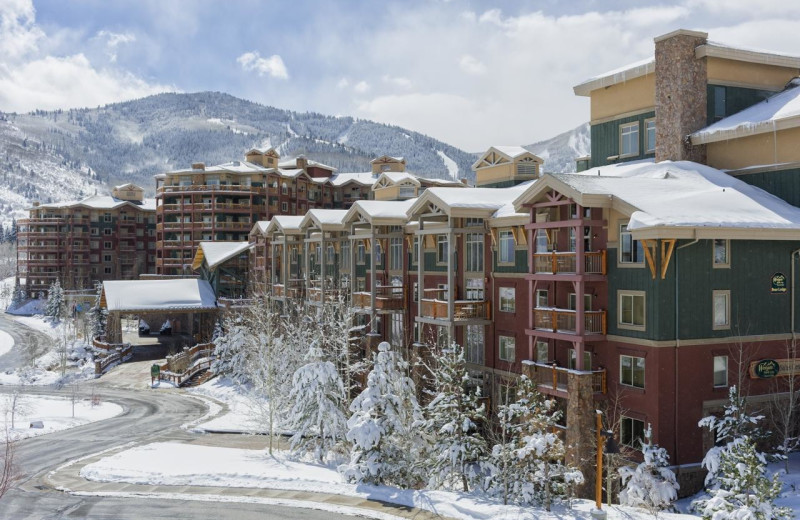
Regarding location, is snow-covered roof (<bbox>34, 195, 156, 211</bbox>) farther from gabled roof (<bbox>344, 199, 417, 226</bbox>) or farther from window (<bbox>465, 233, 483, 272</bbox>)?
window (<bbox>465, 233, 483, 272</bbox>)

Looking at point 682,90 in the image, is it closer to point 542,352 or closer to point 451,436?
point 542,352

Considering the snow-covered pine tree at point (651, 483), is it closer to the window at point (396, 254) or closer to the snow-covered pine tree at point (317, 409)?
the snow-covered pine tree at point (317, 409)

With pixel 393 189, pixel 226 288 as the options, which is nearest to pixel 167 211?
pixel 226 288

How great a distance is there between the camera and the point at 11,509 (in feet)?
90.6

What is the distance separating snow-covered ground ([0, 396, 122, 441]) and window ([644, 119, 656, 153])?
3981cm

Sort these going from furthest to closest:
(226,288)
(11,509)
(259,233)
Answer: (226,288)
(259,233)
(11,509)

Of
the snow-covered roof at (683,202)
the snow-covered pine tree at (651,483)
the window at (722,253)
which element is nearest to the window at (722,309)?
the window at (722,253)

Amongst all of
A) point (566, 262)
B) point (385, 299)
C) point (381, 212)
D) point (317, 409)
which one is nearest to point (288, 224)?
point (381, 212)

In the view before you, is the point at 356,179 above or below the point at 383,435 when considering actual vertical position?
above

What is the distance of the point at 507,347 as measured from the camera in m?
37.0

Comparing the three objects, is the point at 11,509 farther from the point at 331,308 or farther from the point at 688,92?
the point at 688,92

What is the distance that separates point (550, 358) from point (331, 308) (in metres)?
17.0

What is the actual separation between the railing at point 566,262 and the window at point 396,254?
14.9 metres

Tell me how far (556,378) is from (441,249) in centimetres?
1330
